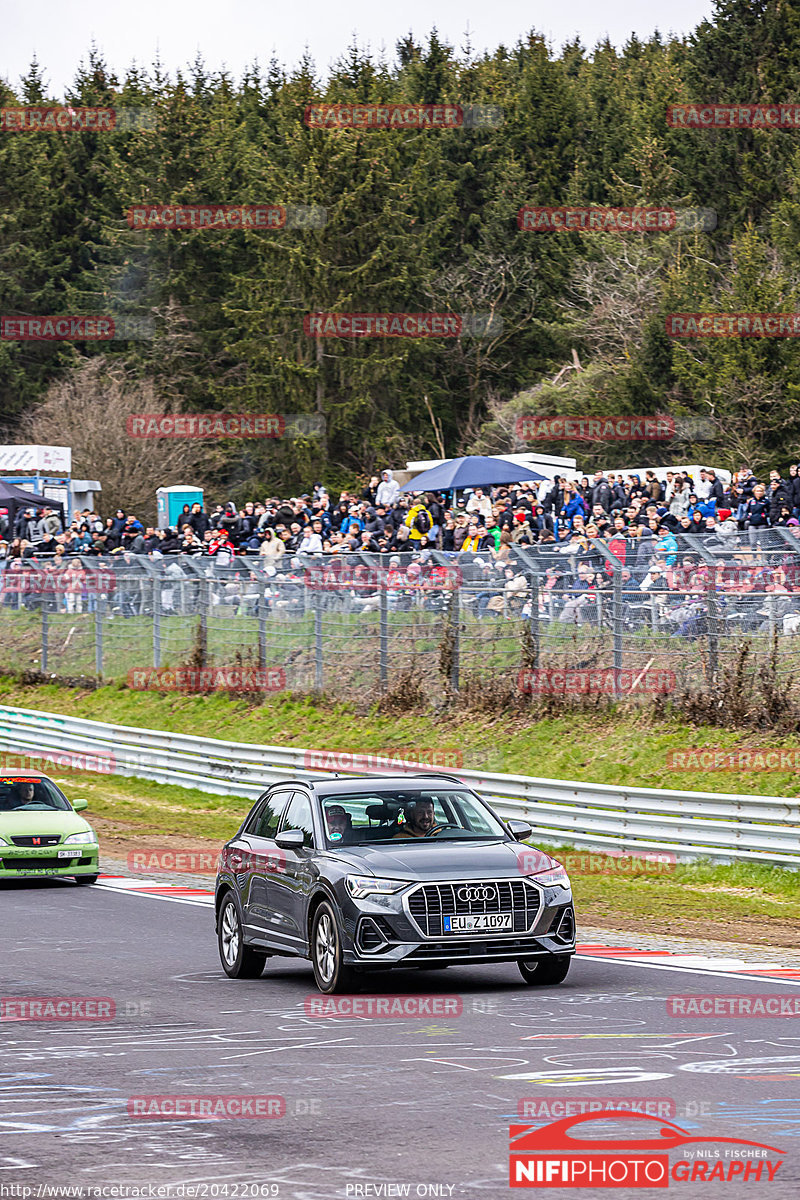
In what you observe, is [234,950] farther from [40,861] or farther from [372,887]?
[40,861]

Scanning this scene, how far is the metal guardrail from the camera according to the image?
1917 centimetres

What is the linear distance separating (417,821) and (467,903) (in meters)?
1.25

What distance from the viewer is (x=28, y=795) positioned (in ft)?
70.8

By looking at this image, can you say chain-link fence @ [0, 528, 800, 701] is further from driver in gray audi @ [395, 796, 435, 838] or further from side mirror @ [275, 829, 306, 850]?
side mirror @ [275, 829, 306, 850]

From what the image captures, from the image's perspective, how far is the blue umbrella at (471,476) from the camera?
34875 millimetres

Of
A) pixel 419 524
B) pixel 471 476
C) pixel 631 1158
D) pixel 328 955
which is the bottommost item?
pixel 328 955

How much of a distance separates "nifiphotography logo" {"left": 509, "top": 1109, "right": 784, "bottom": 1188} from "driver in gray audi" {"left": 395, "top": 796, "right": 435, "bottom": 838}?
4.97 m

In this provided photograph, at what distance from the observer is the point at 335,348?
73875mm

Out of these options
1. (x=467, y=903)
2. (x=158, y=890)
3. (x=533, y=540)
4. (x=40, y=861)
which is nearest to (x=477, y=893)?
(x=467, y=903)

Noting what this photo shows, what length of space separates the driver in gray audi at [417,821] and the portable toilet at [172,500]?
3731cm

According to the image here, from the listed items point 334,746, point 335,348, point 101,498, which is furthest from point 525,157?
point 334,746

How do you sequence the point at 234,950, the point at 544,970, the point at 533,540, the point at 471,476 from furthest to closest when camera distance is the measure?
the point at 471,476 → the point at 533,540 → the point at 234,950 → the point at 544,970

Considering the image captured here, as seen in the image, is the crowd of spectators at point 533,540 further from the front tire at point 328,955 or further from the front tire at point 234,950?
the front tire at point 328,955

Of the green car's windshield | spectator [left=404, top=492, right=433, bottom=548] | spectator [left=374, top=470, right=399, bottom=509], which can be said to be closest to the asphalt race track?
the green car's windshield
